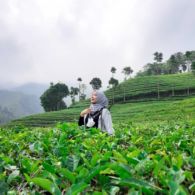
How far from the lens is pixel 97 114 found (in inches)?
261

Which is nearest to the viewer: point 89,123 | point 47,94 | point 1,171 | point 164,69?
point 1,171

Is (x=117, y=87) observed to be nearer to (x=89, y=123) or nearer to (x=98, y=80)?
(x=98, y=80)

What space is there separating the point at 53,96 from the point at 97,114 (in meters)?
87.7

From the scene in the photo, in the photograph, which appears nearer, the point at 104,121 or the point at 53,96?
the point at 104,121

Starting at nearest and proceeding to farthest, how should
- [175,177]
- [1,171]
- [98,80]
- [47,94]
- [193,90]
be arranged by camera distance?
[175,177]
[1,171]
[193,90]
[47,94]
[98,80]

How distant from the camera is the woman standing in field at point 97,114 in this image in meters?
6.53

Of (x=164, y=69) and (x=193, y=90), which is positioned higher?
(x=164, y=69)

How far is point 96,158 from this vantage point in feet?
5.88

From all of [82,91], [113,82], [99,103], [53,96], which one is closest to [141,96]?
[113,82]

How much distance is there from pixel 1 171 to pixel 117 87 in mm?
80779

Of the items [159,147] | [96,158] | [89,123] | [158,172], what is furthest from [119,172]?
[89,123]

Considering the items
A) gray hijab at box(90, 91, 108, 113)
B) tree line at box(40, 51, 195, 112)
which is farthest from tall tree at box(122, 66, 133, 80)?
gray hijab at box(90, 91, 108, 113)

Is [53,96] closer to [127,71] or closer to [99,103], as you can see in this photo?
[127,71]

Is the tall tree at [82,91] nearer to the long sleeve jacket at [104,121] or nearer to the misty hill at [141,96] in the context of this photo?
the misty hill at [141,96]
